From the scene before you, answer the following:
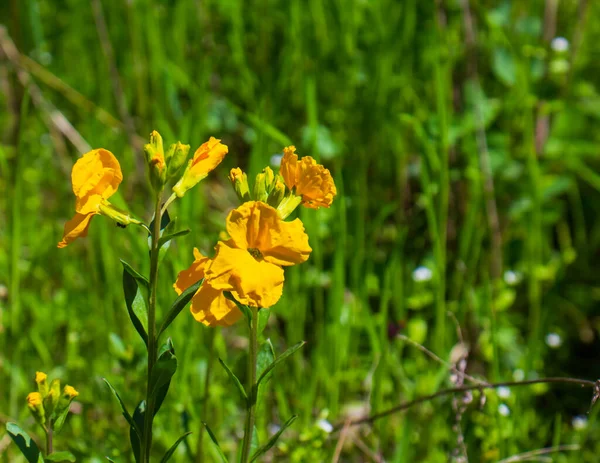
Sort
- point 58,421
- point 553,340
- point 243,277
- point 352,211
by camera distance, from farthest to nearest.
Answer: point 352,211 → point 553,340 → point 58,421 → point 243,277

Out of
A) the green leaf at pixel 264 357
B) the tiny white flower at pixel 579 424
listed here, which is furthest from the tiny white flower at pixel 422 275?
the green leaf at pixel 264 357

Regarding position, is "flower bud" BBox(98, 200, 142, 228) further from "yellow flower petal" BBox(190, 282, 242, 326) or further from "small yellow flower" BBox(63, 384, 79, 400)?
"small yellow flower" BBox(63, 384, 79, 400)

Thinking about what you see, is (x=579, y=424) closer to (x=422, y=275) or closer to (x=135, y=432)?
(x=422, y=275)

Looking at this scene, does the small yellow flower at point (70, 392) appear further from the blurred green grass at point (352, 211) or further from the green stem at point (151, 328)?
the blurred green grass at point (352, 211)

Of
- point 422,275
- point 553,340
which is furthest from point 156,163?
point 553,340

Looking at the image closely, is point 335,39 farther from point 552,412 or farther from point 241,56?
point 552,412
